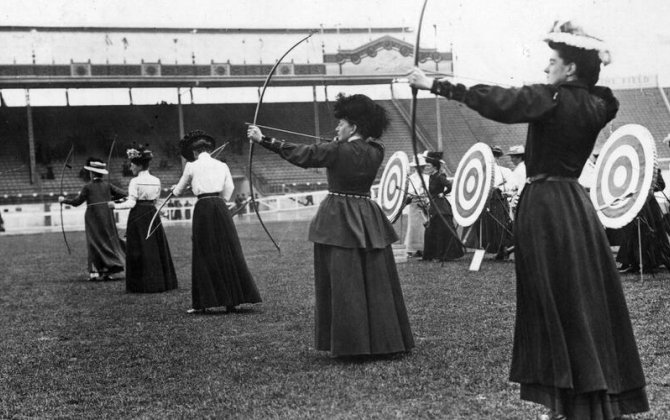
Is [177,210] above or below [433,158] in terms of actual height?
below

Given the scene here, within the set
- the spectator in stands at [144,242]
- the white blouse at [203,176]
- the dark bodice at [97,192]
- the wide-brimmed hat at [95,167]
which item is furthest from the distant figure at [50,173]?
the white blouse at [203,176]

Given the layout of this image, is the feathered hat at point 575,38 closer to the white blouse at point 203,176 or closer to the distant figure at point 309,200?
the white blouse at point 203,176

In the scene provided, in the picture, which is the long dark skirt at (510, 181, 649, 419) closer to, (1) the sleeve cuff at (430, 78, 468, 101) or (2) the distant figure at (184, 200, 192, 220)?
(1) the sleeve cuff at (430, 78, 468, 101)

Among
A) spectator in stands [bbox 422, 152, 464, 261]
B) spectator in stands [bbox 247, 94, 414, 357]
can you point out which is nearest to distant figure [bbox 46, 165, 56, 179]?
spectator in stands [bbox 422, 152, 464, 261]

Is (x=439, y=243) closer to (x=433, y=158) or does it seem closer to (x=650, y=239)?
(x=433, y=158)

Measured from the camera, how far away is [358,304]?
5.37 metres

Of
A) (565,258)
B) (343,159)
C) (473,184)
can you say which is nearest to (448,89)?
(565,258)

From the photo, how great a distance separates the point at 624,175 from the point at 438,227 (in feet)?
16.2

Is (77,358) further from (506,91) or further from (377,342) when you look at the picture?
(506,91)

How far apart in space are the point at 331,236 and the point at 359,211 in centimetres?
29

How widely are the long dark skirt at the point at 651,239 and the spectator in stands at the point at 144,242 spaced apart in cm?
573

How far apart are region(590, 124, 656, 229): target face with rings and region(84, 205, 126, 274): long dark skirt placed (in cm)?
732

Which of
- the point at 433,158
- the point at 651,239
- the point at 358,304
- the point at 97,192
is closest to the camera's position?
the point at 358,304

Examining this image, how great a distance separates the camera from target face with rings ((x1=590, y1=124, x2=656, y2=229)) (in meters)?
7.90
